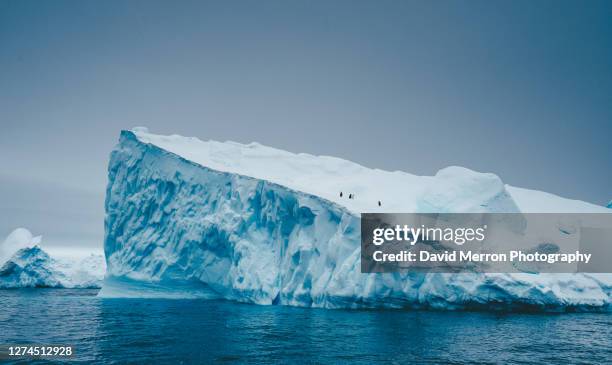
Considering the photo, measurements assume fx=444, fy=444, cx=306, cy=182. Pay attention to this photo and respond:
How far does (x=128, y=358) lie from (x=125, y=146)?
63.2ft

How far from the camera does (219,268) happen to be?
23.2 meters

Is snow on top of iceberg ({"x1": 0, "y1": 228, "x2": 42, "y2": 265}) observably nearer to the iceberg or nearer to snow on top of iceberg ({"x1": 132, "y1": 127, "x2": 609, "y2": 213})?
the iceberg

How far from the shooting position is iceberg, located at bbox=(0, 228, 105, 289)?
119 ft

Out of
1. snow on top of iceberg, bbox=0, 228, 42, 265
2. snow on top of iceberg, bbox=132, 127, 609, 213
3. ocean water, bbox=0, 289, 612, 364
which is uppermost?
snow on top of iceberg, bbox=132, 127, 609, 213

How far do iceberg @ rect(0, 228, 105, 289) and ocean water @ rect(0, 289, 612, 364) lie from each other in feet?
67.3

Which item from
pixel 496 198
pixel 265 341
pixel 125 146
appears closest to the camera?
pixel 265 341

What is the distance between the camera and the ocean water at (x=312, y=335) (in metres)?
10.1

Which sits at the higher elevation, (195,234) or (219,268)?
(195,234)

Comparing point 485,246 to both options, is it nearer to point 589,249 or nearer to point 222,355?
point 589,249

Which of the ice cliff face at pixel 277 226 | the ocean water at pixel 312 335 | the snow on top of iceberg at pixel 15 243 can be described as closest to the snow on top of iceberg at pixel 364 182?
the ice cliff face at pixel 277 226

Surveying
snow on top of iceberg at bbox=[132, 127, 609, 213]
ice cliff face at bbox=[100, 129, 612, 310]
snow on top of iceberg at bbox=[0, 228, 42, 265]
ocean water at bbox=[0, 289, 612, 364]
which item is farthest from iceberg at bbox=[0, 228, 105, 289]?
ocean water at bbox=[0, 289, 612, 364]

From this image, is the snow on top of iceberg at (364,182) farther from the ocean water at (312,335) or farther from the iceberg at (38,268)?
the iceberg at (38,268)

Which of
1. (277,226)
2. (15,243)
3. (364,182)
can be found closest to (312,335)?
(277,226)

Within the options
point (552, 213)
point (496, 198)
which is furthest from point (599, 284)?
point (496, 198)
